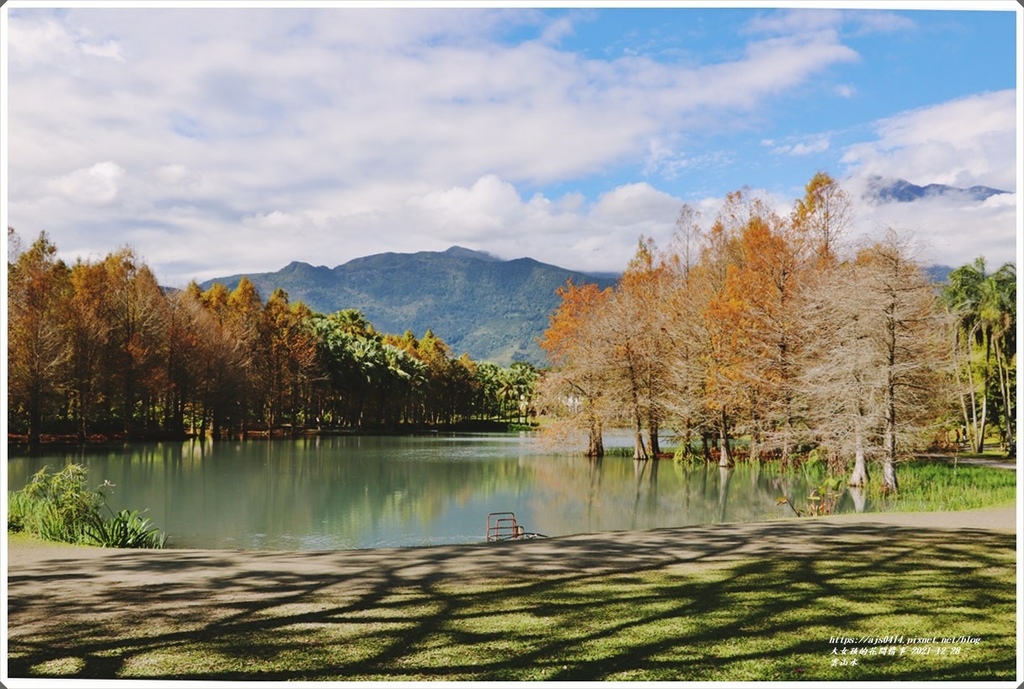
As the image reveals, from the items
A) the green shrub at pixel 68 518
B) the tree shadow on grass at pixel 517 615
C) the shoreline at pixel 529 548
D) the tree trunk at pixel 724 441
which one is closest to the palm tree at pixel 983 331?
the tree trunk at pixel 724 441

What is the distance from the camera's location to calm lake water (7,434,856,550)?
12305 mm

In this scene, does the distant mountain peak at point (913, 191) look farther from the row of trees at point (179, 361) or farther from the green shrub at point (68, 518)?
the row of trees at point (179, 361)

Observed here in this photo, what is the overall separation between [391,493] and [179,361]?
16427mm

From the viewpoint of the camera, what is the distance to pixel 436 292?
9700 cm

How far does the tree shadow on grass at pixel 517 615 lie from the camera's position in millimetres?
4191

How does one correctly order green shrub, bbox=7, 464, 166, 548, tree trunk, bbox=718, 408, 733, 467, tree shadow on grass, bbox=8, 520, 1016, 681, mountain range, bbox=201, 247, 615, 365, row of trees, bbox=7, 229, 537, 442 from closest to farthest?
tree shadow on grass, bbox=8, 520, 1016, 681, green shrub, bbox=7, 464, 166, 548, row of trees, bbox=7, 229, 537, 442, tree trunk, bbox=718, 408, 733, 467, mountain range, bbox=201, 247, 615, 365

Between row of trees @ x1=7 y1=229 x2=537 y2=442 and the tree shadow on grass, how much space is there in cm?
893

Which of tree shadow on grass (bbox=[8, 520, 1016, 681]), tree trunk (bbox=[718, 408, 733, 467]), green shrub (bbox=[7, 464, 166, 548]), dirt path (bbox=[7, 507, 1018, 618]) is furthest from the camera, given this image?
tree trunk (bbox=[718, 408, 733, 467])

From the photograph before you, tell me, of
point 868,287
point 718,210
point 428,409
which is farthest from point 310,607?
point 428,409

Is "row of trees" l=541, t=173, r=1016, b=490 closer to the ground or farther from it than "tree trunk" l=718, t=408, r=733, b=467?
farther from it

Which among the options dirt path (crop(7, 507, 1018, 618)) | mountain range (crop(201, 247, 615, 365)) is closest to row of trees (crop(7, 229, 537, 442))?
dirt path (crop(7, 507, 1018, 618))

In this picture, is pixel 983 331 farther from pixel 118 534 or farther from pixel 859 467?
pixel 118 534

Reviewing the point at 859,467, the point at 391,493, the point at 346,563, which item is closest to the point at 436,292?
the point at 391,493

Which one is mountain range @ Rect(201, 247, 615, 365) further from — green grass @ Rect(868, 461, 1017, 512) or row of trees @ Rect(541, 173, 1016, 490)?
green grass @ Rect(868, 461, 1017, 512)
